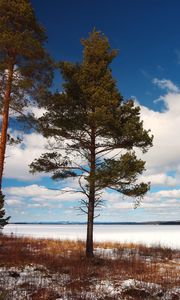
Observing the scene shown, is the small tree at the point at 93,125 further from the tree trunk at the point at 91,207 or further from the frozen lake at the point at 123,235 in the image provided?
the frozen lake at the point at 123,235

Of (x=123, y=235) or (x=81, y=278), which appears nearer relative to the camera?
(x=81, y=278)

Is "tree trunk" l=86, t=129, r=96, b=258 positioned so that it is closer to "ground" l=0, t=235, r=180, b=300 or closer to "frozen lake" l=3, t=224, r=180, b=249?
"ground" l=0, t=235, r=180, b=300

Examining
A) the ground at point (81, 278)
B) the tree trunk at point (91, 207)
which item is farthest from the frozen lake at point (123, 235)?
the ground at point (81, 278)

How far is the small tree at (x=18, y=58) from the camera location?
14.9 metres

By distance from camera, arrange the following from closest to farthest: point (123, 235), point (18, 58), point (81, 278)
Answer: point (81, 278), point (18, 58), point (123, 235)

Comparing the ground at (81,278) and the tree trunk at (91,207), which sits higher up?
the tree trunk at (91,207)

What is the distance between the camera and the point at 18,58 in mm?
15867

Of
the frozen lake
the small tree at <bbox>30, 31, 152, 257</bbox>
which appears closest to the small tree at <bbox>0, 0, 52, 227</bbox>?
the small tree at <bbox>30, 31, 152, 257</bbox>

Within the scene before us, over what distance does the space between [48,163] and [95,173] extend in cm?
283

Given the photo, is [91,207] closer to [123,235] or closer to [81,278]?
[81,278]

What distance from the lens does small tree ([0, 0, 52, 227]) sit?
14.9 metres

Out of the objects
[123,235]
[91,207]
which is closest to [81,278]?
[91,207]

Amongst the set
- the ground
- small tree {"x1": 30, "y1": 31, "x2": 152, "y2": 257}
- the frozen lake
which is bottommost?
the ground

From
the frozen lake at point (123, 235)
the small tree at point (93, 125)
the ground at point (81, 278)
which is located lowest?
the ground at point (81, 278)
